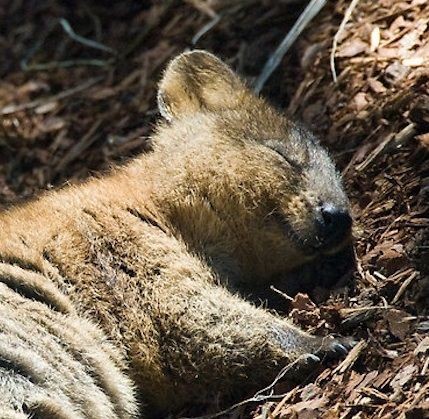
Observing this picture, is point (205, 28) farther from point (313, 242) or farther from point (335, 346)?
point (335, 346)

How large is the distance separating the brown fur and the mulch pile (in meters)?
0.31

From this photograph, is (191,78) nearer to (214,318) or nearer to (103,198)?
(103,198)

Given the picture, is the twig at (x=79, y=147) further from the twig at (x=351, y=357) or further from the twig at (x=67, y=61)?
the twig at (x=351, y=357)

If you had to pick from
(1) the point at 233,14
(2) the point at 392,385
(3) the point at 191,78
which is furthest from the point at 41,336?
(1) the point at 233,14

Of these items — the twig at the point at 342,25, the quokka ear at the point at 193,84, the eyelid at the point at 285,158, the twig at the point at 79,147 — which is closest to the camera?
the eyelid at the point at 285,158

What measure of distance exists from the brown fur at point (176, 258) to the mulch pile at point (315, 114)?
12.1 inches

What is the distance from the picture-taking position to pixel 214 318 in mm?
6133

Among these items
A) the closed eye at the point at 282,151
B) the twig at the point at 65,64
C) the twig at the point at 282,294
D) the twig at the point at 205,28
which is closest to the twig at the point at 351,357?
the twig at the point at 282,294

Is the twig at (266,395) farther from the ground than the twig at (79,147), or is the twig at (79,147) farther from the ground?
the twig at (79,147)

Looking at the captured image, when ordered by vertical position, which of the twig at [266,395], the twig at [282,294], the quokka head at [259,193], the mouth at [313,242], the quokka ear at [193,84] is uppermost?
the quokka ear at [193,84]

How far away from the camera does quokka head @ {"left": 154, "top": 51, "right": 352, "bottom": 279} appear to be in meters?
6.70

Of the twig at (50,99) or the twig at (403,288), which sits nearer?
the twig at (403,288)

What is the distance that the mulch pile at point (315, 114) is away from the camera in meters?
5.79

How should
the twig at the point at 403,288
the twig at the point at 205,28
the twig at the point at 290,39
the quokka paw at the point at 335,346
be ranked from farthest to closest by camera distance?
the twig at the point at 205,28, the twig at the point at 290,39, the twig at the point at 403,288, the quokka paw at the point at 335,346
